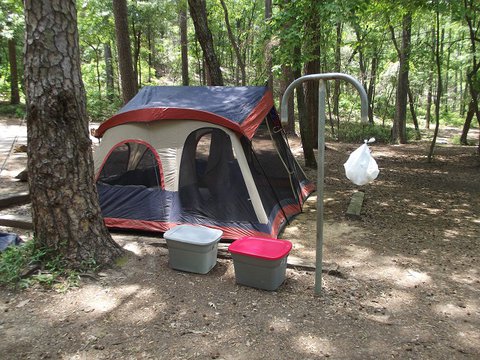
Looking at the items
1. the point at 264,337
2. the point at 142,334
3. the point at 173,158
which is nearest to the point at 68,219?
the point at 142,334

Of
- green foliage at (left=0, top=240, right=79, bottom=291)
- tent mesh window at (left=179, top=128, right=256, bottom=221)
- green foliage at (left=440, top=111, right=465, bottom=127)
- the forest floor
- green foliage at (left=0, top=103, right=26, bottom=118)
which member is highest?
green foliage at (left=0, top=103, right=26, bottom=118)

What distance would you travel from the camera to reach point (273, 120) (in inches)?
235

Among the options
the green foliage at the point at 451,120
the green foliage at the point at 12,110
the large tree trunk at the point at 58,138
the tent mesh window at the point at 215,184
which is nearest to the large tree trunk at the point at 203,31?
the tent mesh window at the point at 215,184

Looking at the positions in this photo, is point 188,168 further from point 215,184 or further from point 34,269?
point 34,269

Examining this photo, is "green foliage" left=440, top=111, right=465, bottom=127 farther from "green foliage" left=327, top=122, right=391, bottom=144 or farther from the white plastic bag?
the white plastic bag

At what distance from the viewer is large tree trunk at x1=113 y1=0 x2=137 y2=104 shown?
9.85m

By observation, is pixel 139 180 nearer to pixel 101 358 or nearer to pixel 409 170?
pixel 101 358

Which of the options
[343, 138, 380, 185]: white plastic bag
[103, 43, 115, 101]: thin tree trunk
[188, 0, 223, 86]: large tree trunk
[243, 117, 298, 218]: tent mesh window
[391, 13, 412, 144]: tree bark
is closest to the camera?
[343, 138, 380, 185]: white plastic bag

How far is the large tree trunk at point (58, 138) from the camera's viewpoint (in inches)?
124

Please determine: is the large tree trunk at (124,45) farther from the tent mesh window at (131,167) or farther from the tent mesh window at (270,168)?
the tent mesh window at (270,168)

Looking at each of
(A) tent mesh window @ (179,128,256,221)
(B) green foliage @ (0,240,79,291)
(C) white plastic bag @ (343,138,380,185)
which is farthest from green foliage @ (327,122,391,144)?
(B) green foliage @ (0,240,79,291)

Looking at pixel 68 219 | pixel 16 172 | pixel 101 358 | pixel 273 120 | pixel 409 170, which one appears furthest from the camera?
pixel 409 170

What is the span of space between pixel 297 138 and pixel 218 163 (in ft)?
29.6

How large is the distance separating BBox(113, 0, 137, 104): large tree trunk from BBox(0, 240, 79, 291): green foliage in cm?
733
